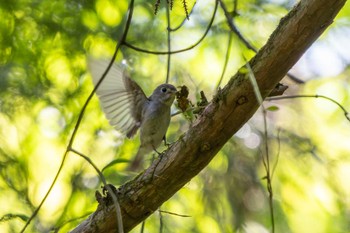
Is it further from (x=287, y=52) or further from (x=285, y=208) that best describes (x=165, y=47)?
(x=287, y=52)

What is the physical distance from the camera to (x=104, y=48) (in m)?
2.62

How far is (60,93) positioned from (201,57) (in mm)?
605

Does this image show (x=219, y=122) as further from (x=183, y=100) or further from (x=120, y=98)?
(x=120, y=98)

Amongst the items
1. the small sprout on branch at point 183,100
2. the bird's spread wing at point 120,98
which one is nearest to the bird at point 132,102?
the bird's spread wing at point 120,98

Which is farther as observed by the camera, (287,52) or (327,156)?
(327,156)

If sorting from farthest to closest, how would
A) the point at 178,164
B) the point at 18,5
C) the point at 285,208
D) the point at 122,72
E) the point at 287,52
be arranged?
the point at 285,208
the point at 18,5
the point at 122,72
the point at 178,164
the point at 287,52

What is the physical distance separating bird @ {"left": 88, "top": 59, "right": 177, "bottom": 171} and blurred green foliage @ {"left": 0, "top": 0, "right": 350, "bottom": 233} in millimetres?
170

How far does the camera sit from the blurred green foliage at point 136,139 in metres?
2.49

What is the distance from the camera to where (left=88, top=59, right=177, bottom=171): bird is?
7.45ft

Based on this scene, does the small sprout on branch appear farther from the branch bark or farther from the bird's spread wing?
the bird's spread wing

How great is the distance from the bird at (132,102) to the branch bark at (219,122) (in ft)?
1.94

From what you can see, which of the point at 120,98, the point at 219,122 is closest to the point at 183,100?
the point at 219,122

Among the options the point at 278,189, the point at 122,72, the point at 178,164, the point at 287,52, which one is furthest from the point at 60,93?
the point at 287,52

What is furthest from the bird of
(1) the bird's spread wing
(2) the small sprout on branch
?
(2) the small sprout on branch
